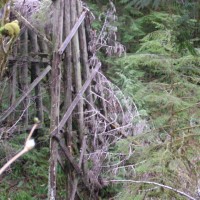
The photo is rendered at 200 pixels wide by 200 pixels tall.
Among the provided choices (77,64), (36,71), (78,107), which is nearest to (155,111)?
(78,107)

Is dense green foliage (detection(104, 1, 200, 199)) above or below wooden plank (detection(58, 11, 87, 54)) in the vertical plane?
below

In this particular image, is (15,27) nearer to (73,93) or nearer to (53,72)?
(53,72)

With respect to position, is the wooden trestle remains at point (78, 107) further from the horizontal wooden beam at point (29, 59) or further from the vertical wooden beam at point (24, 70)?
the vertical wooden beam at point (24, 70)

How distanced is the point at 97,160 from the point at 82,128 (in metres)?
0.57

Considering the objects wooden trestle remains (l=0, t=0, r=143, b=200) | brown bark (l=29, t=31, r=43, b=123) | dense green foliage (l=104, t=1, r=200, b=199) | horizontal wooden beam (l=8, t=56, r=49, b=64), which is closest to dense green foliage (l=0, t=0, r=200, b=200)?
dense green foliage (l=104, t=1, r=200, b=199)

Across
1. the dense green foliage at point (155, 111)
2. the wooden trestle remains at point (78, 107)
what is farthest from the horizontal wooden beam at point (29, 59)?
the dense green foliage at point (155, 111)

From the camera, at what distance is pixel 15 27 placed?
1.63 metres

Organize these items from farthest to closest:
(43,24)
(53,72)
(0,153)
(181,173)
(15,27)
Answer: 1. (0,153)
2. (43,24)
3. (53,72)
4. (181,173)
5. (15,27)

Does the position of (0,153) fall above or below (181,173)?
below

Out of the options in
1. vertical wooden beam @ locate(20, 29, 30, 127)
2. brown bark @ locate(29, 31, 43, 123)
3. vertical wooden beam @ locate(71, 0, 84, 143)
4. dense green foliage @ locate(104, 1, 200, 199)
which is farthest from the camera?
brown bark @ locate(29, 31, 43, 123)

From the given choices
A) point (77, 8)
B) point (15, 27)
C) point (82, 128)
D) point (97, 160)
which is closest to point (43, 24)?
point (77, 8)

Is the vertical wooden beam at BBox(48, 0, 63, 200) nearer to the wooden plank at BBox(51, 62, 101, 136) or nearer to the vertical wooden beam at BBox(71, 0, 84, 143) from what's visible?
the wooden plank at BBox(51, 62, 101, 136)

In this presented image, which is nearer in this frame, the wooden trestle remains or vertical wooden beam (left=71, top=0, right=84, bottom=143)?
the wooden trestle remains

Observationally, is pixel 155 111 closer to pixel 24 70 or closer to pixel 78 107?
pixel 78 107
